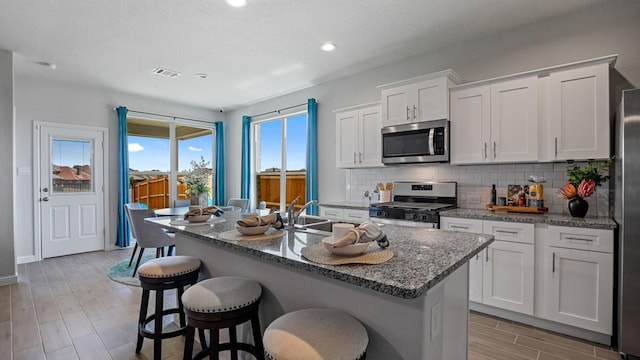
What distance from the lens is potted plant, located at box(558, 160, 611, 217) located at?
2609mm

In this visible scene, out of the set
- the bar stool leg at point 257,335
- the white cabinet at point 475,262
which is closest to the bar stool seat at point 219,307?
the bar stool leg at point 257,335

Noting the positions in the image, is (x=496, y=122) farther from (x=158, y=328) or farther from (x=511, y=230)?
(x=158, y=328)

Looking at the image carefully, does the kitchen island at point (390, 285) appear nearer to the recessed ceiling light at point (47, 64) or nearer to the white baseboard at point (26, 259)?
the recessed ceiling light at point (47, 64)

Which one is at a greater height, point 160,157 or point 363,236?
point 160,157

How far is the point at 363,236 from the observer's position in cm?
137

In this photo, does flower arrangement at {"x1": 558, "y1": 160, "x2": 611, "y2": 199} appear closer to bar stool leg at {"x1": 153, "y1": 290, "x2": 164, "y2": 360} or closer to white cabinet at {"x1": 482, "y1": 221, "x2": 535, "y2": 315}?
white cabinet at {"x1": 482, "y1": 221, "x2": 535, "y2": 315}

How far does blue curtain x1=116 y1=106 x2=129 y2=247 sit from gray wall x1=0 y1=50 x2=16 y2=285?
1.68 metres

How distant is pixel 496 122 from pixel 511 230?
1.07 meters

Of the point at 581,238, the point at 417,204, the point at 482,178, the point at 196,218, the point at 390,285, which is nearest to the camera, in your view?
the point at 390,285

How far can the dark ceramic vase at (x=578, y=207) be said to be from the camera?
8.59ft

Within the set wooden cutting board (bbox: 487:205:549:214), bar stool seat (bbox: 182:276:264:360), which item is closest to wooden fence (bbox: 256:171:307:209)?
wooden cutting board (bbox: 487:205:549:214)

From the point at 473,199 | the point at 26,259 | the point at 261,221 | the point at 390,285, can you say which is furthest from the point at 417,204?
the point at 26,259

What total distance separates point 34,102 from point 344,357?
6159 millimetres

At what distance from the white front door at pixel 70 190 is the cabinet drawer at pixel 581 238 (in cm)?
641
